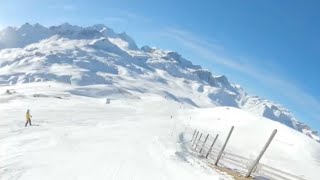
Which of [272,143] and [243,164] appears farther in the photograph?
[272,143]

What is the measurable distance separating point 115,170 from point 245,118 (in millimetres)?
73105

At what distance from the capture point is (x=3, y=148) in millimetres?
24859

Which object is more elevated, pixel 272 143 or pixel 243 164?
pixel 243 164

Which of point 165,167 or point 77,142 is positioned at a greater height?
point 165,167

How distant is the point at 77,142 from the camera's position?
102 feet

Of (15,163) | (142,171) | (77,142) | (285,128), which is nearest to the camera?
(15,163)

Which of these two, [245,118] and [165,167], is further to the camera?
[245,118]

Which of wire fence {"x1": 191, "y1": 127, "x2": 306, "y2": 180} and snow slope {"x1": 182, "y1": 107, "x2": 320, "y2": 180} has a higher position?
wire fence {"x1": 191, "y1": 127, "x2": 306, "y2": 180}

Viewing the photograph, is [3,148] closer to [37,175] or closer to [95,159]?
[95,159]

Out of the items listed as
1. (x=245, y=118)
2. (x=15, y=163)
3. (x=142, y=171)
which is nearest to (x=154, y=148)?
(x=142, y=171)

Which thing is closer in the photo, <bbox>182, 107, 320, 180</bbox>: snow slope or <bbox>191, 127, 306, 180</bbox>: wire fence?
<bbox>191, 127, 306, 180</bbox>: wire fence

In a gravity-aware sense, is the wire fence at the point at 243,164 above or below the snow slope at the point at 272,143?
above

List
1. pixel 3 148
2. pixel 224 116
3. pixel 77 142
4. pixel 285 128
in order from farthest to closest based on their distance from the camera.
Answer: pixel 224 116 < pixel 285 128 < pixel 77 142 < pixel 3 148

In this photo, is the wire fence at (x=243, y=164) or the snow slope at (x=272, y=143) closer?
the wire fence at (x=243, y=164)
